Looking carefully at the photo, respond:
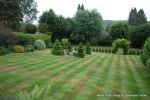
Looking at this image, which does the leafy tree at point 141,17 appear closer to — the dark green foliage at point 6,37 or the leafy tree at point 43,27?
the leafy tree at point 43,27

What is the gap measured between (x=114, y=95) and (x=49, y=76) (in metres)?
7.10

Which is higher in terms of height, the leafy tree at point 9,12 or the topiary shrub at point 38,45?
the leafy tree at point 9,12

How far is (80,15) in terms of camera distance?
273ft

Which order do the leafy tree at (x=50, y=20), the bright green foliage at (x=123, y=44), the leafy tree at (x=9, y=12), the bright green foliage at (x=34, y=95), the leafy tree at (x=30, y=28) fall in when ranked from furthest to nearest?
the leafy tree at (x=50, y=20) < the leafy tree at (x=30, y=28) < the bright green foliage at (x=123, y=44) < the leafy tree at (x=9, y=12) < the bright green foliage at (x=34, y=95)

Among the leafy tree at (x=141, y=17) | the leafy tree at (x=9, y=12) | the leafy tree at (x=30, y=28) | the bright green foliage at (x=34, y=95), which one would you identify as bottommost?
the bright green foliage at (x=34, y=95)

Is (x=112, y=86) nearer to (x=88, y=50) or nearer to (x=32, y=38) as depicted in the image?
(x=88, y=50)

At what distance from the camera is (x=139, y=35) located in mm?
72500

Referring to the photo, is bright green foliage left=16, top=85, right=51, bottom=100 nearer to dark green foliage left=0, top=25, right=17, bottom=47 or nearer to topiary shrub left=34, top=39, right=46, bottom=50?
dark green foliage left=0, top=25, right=17, bottom=47

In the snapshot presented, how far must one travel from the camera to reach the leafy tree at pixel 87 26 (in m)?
81.4

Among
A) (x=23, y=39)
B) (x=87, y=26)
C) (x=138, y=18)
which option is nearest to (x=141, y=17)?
(x=138, y=18)

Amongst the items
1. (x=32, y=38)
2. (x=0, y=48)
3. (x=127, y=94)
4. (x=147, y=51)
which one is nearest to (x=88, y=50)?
(x=32, y=38)

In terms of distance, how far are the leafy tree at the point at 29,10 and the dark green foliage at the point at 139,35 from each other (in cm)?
3099

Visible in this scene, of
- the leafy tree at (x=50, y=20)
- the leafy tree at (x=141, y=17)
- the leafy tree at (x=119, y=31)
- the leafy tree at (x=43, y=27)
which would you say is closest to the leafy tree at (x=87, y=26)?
the leafy tree at (x=119, y=31)

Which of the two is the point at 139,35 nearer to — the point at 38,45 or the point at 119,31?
the point at 119,31
